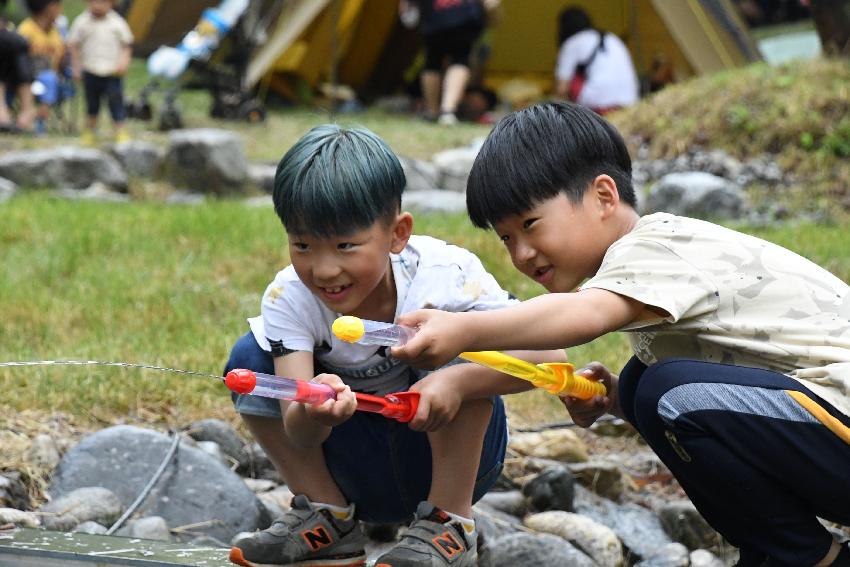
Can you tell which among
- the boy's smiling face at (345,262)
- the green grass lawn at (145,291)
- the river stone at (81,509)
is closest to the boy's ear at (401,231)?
the boy's smiling face at (345,262)

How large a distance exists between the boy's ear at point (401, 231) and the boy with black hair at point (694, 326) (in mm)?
181

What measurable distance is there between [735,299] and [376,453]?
0.79 m

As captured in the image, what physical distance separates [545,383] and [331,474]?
567 millimetres

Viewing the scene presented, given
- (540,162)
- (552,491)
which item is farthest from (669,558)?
(540,162)

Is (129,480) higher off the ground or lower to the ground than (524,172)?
lower

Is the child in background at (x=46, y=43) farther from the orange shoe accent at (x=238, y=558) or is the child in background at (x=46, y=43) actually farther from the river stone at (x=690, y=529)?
the orange shoe accent at (x=238, y=558)

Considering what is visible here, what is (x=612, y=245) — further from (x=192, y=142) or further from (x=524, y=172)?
(x=192, y=142)

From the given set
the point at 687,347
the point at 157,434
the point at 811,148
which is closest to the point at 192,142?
the point at 811,148

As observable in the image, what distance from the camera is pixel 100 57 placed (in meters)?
8.88

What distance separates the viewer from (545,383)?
2.22 m

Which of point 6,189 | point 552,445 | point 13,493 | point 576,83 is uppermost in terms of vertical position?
point 576,83

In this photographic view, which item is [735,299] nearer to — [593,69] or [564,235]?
[564,235]

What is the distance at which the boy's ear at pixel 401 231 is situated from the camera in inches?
94.8

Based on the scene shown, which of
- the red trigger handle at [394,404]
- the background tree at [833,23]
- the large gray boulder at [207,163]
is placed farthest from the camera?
the background tree at [833,23]
